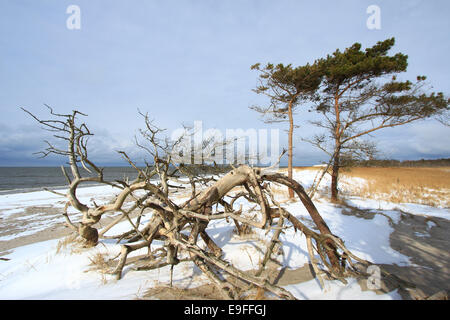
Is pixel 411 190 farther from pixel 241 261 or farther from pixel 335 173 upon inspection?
pixel 241 261

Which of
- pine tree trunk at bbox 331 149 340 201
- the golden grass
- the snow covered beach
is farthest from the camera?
the golden grass

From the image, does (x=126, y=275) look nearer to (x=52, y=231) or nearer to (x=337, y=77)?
(x=52, y=231)

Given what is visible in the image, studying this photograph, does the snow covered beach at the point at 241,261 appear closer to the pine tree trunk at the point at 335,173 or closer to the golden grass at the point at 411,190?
the pine tree trunk at the point at 335,173

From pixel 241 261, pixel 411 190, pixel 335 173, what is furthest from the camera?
pixel 411 190

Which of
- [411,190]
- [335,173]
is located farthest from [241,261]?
[411,190]

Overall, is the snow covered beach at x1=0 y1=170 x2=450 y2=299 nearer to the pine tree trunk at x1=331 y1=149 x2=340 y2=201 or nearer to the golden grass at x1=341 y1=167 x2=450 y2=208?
the pine tree trunk at x1=331 y1=149 x2=340 y2=201

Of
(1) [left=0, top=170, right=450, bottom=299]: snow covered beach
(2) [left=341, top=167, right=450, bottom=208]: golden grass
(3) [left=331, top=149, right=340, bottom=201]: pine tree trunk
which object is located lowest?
(2) [left=341, top=167, right=450, bottom=208]: golden grass

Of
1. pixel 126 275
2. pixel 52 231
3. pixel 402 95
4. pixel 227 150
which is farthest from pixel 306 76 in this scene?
pixel 52 231

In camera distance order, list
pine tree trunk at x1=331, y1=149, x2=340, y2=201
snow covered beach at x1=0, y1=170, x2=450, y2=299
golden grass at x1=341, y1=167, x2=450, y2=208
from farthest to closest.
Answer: golden grass at x1=341, y1=167, x2=450, y2=208, pine tree trunk at x1=331, y1=149, x2=340, y2=201, snow covered beach at x1=0, y1=170, x2=450, y2=299

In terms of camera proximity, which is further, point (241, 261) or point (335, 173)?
point (335, 173)

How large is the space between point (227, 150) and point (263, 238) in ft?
7.96

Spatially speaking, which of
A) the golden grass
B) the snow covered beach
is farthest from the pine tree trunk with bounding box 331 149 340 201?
the snow covered beach

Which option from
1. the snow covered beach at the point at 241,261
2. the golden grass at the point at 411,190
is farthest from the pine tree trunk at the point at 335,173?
the snow covered beach at the point at 241,261

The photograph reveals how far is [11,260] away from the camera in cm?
333
